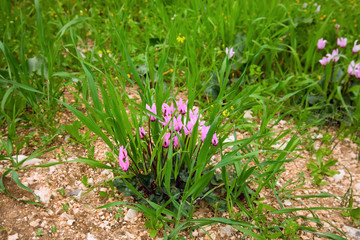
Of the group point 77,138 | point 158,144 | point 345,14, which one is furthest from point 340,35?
point 77,138

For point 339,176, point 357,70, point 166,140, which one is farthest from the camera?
point 357,70

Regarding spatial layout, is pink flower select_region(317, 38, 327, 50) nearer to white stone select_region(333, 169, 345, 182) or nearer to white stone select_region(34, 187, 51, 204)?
white stone select_region(333, 169, 345, 182)

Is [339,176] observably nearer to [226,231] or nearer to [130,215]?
[226,231]

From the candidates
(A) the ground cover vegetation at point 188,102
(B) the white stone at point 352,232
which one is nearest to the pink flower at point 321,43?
(A) the ground cover vegetation at point 188,102

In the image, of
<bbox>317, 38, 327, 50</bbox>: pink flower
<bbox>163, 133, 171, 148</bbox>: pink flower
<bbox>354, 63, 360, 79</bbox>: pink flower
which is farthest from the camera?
<bbox>317, 38, 327, 50</bbox>: pink flower

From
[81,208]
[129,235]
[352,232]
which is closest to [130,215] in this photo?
[129,235]

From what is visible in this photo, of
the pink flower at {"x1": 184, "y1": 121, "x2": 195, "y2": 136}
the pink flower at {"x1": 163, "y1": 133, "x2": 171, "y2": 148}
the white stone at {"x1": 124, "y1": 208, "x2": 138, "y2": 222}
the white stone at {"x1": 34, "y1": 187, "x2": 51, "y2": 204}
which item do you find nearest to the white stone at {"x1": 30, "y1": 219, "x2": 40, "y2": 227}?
the white stone at {"x1": 34, "y1": 187, "x2": 51, "y2": 204}

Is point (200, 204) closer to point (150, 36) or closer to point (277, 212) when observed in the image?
point (277, 212)

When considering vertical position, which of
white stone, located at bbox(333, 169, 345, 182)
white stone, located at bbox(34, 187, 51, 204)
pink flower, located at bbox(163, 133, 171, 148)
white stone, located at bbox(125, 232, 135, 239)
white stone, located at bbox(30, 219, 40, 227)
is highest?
white stone, located at bbox(333, 169, 345, 182)
